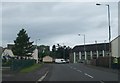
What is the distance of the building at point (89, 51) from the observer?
153000 millimetres

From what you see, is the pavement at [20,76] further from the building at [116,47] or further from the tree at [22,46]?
the tree at [22,46]

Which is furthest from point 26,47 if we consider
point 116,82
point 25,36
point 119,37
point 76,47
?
point 116,82

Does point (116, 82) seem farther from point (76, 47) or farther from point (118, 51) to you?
point (76, 47)

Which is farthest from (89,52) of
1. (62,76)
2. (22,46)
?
(62,76)

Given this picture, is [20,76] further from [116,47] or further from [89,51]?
[89,51]

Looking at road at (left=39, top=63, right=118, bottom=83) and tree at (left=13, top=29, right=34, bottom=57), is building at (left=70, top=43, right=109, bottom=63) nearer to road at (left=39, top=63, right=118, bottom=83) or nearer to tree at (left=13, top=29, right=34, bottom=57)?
tree at (left=13, top=29, right=34, bottom=57)

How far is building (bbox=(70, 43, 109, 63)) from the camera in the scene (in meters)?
153

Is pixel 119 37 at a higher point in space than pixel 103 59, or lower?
higher

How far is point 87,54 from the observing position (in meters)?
165

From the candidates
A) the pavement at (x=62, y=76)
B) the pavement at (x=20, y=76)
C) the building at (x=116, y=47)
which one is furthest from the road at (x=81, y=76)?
the building at (x=116, y=47)

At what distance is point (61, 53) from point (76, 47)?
1436 cm

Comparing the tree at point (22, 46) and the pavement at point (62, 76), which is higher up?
the tree at point (22, 46)

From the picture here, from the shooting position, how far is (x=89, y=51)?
164750mm

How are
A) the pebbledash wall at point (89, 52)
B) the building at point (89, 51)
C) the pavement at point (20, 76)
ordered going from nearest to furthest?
the pavement at point (20, 76), the pebbledash wall at point (89, 52), the building at point (89, 51)
